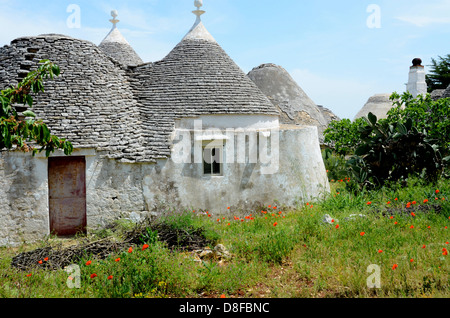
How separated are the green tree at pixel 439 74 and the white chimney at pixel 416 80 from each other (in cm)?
1024

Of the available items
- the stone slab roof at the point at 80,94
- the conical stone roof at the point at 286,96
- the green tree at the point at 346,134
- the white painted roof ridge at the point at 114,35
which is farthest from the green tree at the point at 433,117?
the white painted roof ridge at the point at 114,35

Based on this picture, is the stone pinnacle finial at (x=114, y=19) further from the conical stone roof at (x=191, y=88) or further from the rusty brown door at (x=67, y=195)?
the rusty brown door at (x=67, y=195)

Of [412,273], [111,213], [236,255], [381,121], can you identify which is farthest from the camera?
[381,121]

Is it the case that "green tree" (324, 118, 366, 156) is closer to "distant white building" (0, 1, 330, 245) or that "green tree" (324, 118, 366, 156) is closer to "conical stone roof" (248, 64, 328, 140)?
"distant white building" (0, 1, 330, 245)

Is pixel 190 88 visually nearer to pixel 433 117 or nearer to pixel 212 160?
pixel 212 160

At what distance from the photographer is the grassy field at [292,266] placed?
17.2 ft

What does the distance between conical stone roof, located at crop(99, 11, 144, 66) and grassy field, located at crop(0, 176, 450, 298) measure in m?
9.15

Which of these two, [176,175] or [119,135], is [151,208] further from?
[119,135]

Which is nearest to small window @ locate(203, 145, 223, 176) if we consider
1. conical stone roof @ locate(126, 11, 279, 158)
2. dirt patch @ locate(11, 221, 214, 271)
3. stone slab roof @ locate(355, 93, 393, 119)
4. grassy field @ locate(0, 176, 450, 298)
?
conical stone roof @ locate(126, 11, 279, 158)

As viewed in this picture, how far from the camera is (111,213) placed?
915cm

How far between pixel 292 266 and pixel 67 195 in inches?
230

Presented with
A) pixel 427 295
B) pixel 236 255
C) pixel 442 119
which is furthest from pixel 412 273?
pixel 442 119

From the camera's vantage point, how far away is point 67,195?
9.37 meters
